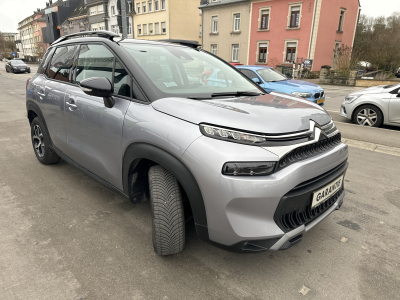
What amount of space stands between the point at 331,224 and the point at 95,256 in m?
2.16

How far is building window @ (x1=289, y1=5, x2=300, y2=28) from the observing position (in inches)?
1102

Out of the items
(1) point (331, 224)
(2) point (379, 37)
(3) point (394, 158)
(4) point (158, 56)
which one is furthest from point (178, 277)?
(2) point (379, 37)

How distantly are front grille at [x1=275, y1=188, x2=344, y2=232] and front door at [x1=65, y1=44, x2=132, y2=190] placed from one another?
1.38 metres

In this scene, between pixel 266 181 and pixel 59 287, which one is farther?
pixel 59 287

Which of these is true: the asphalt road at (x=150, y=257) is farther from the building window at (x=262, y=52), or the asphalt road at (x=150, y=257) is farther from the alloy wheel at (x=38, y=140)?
the building window at (x=262, y=52)

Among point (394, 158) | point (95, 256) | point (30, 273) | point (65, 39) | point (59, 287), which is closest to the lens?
point (59, 287)

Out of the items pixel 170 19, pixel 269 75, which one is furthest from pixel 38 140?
pixel 170 19

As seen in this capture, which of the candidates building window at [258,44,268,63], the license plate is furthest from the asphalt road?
building window at [258,44,268,63]

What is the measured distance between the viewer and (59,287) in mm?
2021

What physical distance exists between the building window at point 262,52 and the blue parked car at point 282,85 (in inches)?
917

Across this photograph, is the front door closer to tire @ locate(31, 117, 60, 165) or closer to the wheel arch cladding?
the wheel arch cladding

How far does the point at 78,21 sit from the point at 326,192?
64.1 metres

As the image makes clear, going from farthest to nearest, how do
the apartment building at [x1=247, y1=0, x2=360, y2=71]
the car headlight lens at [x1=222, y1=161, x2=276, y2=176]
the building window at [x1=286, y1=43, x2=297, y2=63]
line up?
1. the building window at [x1=286, y1=43, x2=297, y2=63]
2. the apartment building at [x1=247, y1=0, x2=360, y2=71]
3. the car headlight lens at [x1=222, y1=161, x2=276, y2=176]

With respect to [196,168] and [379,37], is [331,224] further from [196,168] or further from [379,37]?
[379,37]
